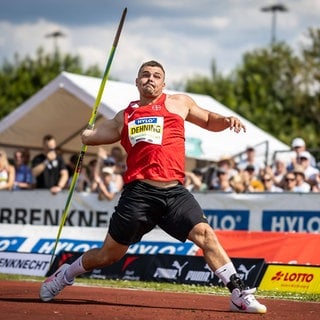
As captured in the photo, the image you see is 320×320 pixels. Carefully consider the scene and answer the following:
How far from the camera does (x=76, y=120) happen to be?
23.5 meters

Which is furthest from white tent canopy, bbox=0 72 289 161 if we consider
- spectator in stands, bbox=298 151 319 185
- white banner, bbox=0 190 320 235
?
spectator in stands, bbox=298 151 319 185

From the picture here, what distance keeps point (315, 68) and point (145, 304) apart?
37268 millimetres

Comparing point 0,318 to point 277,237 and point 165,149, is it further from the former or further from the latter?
point 277,237

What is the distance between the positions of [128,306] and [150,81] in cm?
228

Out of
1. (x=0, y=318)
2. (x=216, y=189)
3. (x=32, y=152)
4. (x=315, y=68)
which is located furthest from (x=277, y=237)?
(x=315, y=68)

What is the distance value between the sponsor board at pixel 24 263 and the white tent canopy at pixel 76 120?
5.06m

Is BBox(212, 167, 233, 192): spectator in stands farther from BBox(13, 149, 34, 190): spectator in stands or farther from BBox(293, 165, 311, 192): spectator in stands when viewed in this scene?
BBox(13, 149, 34, 190): spectator in stands

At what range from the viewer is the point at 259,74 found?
59969 mm

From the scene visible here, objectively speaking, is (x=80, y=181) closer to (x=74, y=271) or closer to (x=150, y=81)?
(x=74, y=271)

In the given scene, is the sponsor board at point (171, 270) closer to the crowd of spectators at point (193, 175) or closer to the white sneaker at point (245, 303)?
the crowd of spectators at point (193, 175)

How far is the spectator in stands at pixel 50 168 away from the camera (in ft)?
63.0

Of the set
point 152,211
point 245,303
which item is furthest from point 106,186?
point 245,303

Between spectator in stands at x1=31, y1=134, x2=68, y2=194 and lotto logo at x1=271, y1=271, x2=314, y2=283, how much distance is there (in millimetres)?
6986

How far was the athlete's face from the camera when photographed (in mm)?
9727
